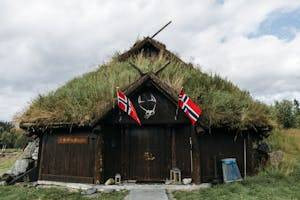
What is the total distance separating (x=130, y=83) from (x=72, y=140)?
10.4ft

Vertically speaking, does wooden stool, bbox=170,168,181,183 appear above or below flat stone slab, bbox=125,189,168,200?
above

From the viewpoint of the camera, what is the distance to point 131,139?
1178cm

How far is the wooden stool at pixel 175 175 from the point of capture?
1123 cm

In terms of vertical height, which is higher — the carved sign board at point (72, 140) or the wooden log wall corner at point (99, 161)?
the carved sign board at point (72, 140)

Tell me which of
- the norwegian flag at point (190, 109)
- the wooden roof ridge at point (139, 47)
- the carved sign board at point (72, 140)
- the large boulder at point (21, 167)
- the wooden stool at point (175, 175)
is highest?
the wooden roof ridge at point (139, 47)

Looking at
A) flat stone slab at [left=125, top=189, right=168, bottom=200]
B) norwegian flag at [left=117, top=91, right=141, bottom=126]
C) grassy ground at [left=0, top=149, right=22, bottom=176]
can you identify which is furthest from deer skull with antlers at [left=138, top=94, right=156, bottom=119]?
grassy ground at [left=0, top=149, right=22, bottom=176]

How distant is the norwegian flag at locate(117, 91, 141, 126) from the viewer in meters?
10.6

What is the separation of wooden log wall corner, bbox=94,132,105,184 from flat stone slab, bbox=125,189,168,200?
143 centimetres

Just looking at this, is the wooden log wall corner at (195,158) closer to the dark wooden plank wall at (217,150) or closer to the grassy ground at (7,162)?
the dark wooden plank wall at (217,150)

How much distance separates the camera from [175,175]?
11.3 m

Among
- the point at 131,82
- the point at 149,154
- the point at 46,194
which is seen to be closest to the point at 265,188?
the point at 149,154

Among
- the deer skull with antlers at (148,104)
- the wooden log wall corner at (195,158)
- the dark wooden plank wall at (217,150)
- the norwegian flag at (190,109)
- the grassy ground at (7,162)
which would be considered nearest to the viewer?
the norwegian flag at (190,109)

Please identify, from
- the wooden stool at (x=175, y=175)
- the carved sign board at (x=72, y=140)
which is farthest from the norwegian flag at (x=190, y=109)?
the carved sign board at (x=72, y=140)

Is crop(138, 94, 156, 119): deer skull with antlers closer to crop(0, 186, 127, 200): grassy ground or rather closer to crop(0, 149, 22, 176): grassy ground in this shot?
crop(0, 186, 127, 200): grassy ground
